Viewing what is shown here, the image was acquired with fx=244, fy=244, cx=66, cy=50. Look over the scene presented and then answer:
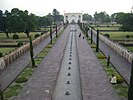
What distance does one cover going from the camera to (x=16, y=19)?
46.3 m

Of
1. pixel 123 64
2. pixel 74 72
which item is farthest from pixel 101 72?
pixel 123 64

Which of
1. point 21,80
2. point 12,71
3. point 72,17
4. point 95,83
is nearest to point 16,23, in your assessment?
point 12,71

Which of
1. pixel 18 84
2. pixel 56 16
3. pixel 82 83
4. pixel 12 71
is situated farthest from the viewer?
pixel 56 16

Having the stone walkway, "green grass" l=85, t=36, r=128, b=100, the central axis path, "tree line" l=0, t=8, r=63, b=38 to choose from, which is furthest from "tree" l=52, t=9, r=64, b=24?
"green grass" l=85, t=36, r=128, b=100

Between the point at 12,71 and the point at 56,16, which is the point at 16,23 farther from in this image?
the point at 56,16

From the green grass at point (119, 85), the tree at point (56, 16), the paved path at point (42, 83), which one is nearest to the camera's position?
the paved path at point (42, 83)

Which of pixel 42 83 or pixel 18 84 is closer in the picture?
pixel 18 84

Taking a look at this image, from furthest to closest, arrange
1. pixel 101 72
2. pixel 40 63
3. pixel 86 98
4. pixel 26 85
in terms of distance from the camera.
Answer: pixel 40 63, pixel 101 72, pixel 26 85, pixel 86 98

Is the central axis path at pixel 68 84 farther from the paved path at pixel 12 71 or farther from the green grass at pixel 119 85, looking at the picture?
the paved path at pixel 12 71

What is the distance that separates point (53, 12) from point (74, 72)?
142 meters

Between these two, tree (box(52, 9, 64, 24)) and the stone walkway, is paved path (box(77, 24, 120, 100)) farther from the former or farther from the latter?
tree (box(52, 9, 64, 24))

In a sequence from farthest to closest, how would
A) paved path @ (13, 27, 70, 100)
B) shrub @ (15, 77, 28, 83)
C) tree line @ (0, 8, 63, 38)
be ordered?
tree line @ (0, 8, 63, 38), shrub @ (15, 77, 28, 83), paved path @ (13, 27, 70, 100)

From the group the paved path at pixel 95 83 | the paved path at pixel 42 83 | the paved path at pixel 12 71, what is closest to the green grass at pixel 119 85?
the paved path at pixel 95 83

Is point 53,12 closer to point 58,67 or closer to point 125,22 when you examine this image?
point 125,22
